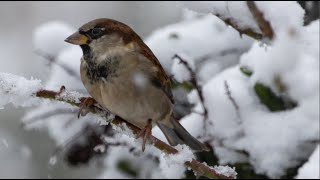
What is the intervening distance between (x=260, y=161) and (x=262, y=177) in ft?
0.25

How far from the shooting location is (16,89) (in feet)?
5.78

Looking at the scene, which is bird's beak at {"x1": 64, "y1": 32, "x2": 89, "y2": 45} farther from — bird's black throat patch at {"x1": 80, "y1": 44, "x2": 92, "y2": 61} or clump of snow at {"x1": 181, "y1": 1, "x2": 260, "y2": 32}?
clump of snow at {"x1": 181, "y1": 1, "x2": 260, "y2": 32}

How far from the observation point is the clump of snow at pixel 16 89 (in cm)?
174

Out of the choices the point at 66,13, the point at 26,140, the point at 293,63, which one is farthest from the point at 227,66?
the point at 66,13

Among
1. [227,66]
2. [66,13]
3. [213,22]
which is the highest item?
[66,13]

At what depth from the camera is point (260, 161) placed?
2.60 metres

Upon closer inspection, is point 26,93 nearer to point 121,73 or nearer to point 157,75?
point 121,73

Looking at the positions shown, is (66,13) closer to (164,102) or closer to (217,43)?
(217,43)

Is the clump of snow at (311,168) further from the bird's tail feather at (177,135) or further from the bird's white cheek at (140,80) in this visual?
the bird's white cheek at (140,80)

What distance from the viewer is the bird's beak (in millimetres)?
2170

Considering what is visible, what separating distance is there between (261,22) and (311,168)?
488 millimetres

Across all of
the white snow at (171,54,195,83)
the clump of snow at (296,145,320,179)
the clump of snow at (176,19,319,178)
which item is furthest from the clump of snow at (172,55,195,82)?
the clump of snow at (296,145,320,179)

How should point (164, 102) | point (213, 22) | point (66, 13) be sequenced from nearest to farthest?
point (164, 102) < point (213, 22) < point (66, 13)

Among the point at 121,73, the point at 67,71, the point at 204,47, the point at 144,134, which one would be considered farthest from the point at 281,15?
the point at 67,71
